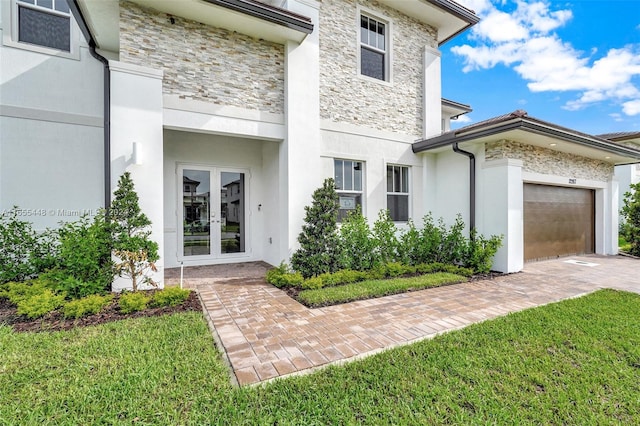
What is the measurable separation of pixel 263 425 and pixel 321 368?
909 mm

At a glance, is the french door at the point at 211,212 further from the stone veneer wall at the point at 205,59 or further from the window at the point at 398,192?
the window at the point at 398,192

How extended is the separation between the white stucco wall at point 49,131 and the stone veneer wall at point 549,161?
33.6 ft

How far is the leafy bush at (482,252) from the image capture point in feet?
23.9

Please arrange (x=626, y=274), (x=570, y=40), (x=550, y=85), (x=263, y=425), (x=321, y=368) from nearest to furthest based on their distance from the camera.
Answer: (x=263, y=425) → (x=321, y=368) → (x=626, y=274) → (x=570, y=40) → (x=550, y=85)

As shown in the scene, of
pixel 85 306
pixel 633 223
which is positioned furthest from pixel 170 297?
pixel 633 223

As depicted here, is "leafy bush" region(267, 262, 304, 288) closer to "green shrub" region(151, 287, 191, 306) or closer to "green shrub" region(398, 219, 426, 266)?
"green shrub" region(151, 287, 191, 306)

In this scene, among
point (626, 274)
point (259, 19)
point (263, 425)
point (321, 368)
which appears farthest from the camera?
point (626, 274)

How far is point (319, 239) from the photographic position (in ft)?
21.2

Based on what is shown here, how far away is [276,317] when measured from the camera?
4.30 meters

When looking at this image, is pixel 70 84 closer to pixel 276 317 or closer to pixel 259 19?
pixel 259 19

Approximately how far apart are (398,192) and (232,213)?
16.5ft

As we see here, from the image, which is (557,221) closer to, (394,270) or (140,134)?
(394,270)

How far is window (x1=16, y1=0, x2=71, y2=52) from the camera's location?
6516 mm

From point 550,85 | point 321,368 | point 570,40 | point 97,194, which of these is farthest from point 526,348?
point 550,85
